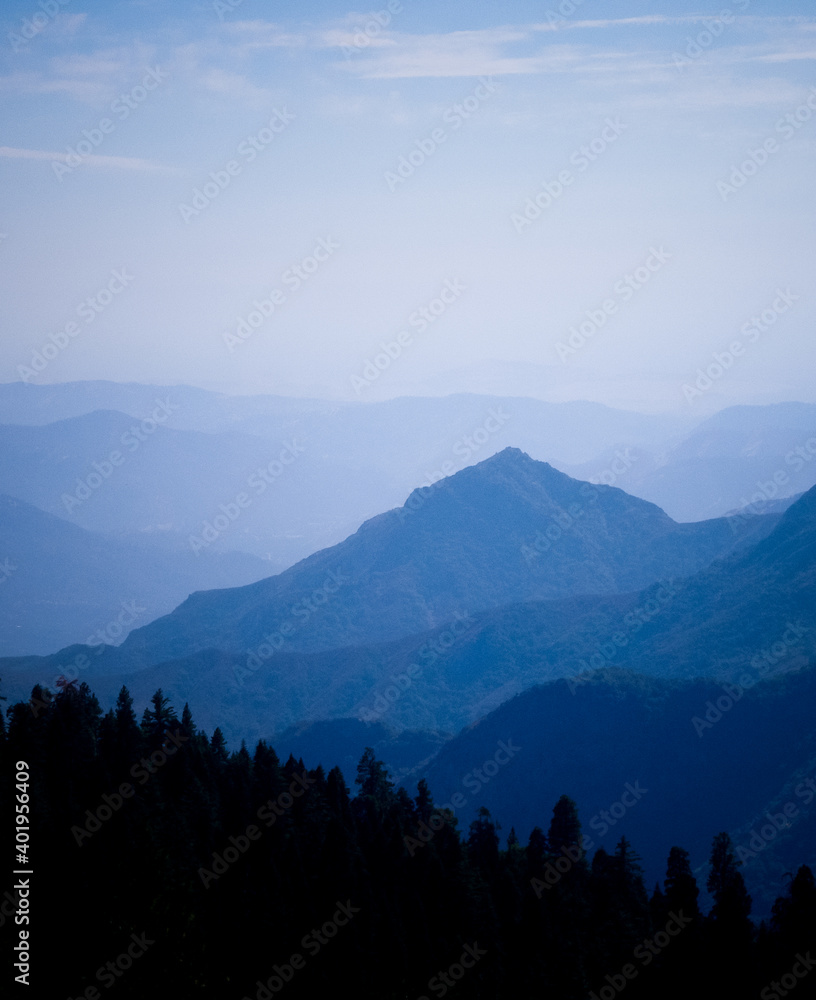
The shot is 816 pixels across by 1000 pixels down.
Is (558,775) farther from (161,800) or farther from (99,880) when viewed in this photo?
(99,880)

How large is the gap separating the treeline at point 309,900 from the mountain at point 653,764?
57923mm

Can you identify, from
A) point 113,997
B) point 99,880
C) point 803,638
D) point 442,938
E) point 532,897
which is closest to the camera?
point 113,997

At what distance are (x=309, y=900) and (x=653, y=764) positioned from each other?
3752 inches

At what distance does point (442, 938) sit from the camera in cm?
Answer: 4844

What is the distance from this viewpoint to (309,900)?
48.4 metres

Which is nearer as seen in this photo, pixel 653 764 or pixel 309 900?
pixel 309 900

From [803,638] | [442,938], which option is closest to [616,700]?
[803,638]

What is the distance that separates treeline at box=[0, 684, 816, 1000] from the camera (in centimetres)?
3950

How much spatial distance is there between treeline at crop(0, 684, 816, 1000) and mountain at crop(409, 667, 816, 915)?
2280 inches

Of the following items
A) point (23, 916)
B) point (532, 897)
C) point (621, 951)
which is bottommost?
point (621, 951)

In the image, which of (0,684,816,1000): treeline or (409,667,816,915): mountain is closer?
(0,684,816,1000): treeline

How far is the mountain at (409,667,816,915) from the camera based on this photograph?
383ft

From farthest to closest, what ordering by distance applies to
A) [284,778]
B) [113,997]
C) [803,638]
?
[803,638]
[284,778]
[113,997]

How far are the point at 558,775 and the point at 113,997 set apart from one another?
108 metres
